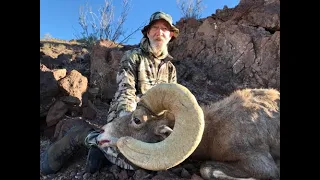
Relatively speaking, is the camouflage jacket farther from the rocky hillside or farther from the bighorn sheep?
the rocky hillside

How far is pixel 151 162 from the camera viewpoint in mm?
3018

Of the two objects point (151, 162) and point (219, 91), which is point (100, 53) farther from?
point (151, 162)

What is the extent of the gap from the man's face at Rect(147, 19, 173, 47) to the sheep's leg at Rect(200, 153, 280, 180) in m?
1.97

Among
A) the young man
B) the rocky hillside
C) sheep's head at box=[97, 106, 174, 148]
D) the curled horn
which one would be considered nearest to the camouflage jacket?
the young man

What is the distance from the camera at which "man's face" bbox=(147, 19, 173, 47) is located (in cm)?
466

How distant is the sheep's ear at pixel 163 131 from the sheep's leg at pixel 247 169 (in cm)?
56

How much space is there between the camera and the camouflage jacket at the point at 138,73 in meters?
4.55

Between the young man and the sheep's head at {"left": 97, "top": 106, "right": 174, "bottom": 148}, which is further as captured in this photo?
the young man

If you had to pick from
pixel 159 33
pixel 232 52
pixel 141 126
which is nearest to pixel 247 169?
pixel 141 126

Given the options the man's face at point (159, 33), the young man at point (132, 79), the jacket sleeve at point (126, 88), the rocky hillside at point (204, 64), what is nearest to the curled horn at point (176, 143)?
the jacket sleeve at point (126, 88)

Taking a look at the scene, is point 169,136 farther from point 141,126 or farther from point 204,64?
point 204,64

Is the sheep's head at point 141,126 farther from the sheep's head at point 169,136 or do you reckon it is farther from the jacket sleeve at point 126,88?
the jacket sleeve at point 126,88
